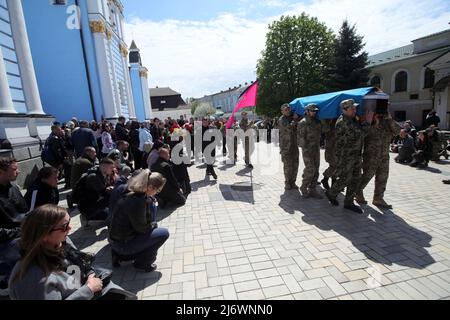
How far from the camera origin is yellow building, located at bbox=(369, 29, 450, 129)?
21688mm

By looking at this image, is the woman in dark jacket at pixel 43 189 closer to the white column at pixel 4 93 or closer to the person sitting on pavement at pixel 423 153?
the white column at pixel 4 93

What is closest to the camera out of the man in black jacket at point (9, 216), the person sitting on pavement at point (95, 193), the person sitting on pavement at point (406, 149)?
the man in black jacket at point (9, 216)

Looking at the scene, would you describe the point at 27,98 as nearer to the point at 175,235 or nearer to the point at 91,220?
the point at 91,220

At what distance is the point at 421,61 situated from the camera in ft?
81.7

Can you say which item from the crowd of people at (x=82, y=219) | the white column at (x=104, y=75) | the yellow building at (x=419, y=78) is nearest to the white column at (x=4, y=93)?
the crowd of people at (x=82, y=219)

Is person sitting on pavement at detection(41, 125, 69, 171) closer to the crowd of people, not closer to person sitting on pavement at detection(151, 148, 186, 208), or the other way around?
the crowd of people

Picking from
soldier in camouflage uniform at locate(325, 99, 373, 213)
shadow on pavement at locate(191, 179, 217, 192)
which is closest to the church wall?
shadow on pavement at locate(191, 179, 217, 192)

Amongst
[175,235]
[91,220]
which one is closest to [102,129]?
[91,220]

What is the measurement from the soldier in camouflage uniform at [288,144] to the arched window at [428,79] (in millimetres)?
25953

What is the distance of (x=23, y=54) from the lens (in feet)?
26.5

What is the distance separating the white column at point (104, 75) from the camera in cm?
1495

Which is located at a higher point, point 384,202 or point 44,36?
point 44,36

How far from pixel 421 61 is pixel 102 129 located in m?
29.7

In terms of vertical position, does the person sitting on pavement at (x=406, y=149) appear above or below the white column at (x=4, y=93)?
below
